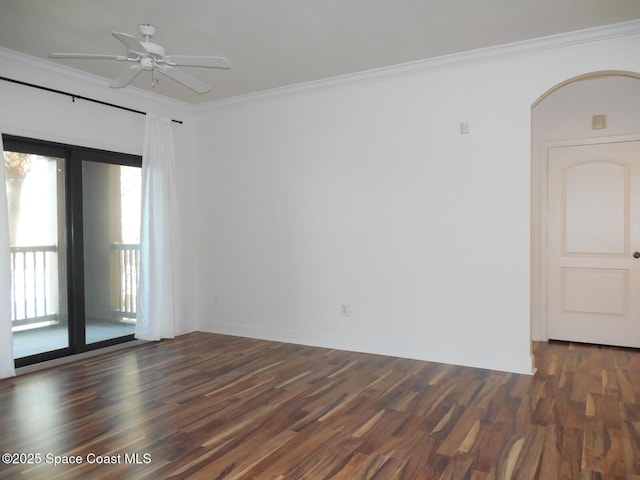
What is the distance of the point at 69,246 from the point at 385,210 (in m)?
3.07

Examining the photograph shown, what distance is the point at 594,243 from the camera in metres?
4.93

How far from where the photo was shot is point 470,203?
420cm

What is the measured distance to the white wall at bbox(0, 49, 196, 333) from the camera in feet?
13.3

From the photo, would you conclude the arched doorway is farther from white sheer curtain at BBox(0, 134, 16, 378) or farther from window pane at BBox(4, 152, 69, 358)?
white sheer curtain at BBox(0, 134, 16, 378)

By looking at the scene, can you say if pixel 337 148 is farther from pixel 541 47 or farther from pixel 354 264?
pixel 541 47

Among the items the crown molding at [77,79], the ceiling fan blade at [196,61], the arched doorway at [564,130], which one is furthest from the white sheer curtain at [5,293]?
the arched doorway at [564,130]

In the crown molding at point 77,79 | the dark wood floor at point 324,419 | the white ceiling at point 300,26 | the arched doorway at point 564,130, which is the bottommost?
the dark wood floor at point 324,419

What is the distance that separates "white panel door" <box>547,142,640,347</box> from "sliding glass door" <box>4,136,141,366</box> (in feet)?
15.2

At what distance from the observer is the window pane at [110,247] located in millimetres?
4766

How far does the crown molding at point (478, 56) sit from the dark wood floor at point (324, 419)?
8.79 ft

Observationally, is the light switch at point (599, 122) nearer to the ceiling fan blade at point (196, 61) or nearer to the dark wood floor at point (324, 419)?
the dark wood floor at point (324, 419)

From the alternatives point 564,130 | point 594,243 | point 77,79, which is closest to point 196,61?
point 77,79

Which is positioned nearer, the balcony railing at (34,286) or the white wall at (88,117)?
the white wall at (88,117)

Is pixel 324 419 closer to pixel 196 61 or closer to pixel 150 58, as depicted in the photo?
pixel 196 61
